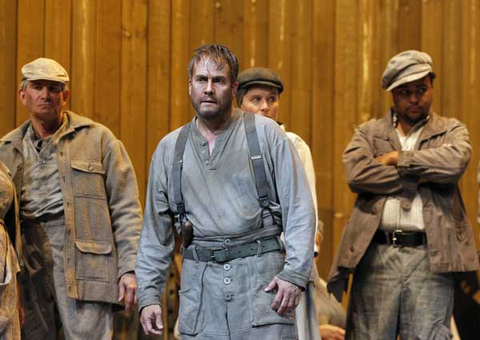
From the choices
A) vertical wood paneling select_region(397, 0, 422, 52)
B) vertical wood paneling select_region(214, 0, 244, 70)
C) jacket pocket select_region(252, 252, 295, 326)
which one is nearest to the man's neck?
jacket pocket select_region(252, 252, 295, 326)

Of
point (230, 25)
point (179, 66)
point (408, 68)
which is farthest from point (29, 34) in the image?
point (408, 68)

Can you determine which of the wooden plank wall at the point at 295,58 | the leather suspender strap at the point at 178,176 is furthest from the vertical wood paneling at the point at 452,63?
the leather suspender strap at the point at 178,176

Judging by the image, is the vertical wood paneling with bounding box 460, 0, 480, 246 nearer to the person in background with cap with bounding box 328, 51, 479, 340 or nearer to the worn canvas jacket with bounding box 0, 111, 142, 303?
the person in background with cap with bounding box 328, 51, 479, 340

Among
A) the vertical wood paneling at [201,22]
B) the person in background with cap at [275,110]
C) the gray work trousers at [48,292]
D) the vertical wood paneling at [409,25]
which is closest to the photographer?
the person in background with cap at [275,110]

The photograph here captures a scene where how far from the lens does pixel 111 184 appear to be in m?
4.84

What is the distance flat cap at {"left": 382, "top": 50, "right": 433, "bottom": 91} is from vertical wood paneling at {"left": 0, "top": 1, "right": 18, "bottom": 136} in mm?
2223

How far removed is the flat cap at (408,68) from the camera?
5.09 metres

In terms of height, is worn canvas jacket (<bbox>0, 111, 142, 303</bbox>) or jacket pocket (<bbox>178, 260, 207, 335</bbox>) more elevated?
worn canvas jacket (<bbox>0, 111, 142, 303</bbox>)

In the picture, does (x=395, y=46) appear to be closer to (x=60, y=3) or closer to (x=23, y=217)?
(x=60, y=3)

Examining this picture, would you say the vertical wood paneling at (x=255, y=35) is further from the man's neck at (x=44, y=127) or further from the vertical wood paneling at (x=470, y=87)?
the man's neck at (x=44, y=127)

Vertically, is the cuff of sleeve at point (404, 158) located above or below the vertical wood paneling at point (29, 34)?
Result: below

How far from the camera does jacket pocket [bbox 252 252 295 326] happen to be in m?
3.49

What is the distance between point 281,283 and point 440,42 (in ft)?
12.1

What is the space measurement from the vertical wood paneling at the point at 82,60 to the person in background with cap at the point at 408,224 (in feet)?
5.74
